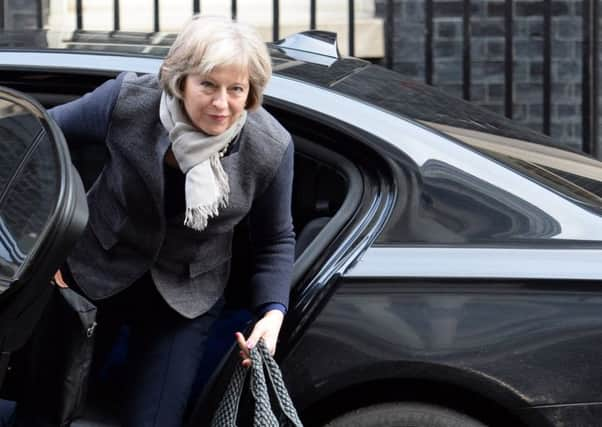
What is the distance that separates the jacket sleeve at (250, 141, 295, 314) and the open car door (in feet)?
1.81

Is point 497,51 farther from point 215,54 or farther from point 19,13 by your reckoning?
point 215,54

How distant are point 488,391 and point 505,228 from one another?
0.38 metres

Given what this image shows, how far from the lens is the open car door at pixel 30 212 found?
251 cm

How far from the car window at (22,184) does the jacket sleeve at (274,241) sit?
1.81 ft

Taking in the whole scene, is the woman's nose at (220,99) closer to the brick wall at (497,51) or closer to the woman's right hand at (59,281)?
the woman's right hand at (59,281)

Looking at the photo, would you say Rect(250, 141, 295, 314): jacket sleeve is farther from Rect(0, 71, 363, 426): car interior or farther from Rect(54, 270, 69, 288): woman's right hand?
Rect(54, 270, 69, 288): woman's right hand

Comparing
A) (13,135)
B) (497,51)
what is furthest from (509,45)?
(13,135)

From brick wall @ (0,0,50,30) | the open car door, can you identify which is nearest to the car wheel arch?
the open car door

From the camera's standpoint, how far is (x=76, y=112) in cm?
303

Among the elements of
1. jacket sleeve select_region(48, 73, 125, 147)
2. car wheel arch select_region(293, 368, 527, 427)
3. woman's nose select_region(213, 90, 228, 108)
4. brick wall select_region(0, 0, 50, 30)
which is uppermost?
brick wall select_region(0, 0, 50, 30)

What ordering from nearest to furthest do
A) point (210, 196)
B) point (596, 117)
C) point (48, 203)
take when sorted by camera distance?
point (48, 203) → point (210, 196) → point (596, 117)

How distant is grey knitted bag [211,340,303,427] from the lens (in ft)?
9.65

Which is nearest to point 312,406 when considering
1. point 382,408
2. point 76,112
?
point 382,408

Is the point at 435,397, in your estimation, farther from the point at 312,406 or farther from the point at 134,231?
the point at 134,231
